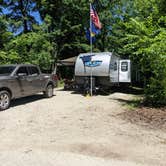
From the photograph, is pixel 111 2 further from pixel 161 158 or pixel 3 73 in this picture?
pixel 161 158

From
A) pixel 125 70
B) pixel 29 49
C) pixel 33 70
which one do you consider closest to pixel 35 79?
pixel 33 70

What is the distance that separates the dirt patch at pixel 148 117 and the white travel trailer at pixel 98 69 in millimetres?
5692

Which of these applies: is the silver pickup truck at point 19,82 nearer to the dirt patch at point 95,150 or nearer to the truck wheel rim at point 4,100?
the truck wheel rim at point 4,100

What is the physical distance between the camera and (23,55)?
21.7m

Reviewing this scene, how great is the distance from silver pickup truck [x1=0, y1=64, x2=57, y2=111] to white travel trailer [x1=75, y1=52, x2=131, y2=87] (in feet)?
11.8

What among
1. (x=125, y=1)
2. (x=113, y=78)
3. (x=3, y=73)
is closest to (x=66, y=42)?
(x=125, y=1)

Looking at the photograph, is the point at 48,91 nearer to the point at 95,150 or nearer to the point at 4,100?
the point at 4,100

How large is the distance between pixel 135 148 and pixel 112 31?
25.1 meters

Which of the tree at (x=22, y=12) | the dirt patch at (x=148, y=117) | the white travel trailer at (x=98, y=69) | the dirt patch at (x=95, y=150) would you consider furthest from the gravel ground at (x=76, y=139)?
the tree at (x=22, y=12)

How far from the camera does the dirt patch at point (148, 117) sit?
877 cm

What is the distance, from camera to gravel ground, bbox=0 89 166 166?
553 centimetres

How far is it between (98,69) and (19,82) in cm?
631

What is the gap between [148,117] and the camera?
9.81 meters

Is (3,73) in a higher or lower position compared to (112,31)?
lower
